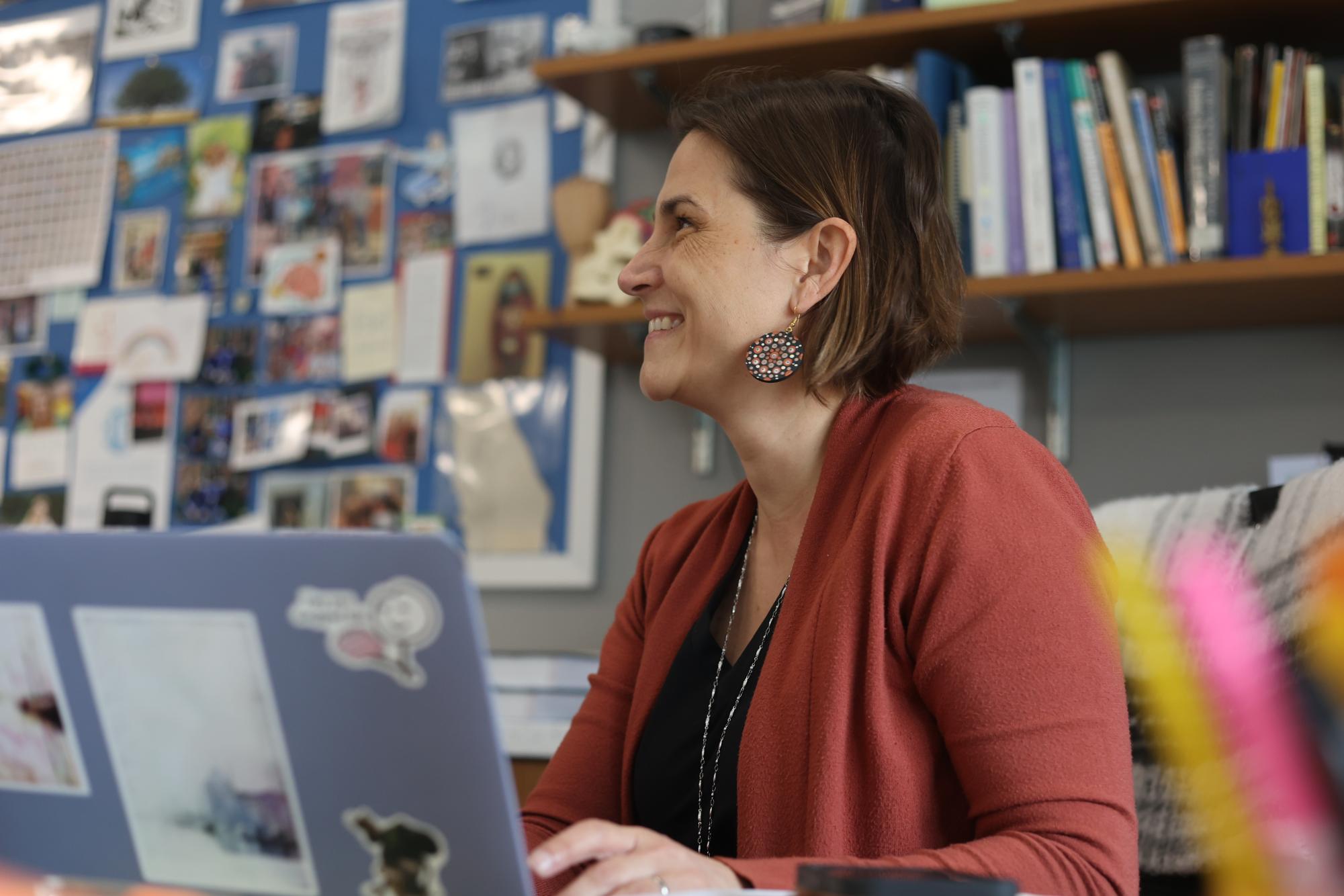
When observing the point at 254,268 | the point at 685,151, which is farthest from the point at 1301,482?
the point at 254,268

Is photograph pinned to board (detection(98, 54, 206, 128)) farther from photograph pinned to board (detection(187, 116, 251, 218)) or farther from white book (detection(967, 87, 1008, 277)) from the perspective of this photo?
white book (detection(967, 87, 1008, 277))

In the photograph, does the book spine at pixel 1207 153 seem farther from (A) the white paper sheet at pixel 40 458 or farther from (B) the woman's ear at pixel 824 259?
(A) the white paper sheet at pixel 40 458

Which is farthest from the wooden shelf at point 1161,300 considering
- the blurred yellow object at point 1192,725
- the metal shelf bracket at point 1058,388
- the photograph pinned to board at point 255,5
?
the blurred yellow object at point 1192,725

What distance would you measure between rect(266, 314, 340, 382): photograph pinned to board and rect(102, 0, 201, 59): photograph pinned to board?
589 millimetres

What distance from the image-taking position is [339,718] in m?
0.54

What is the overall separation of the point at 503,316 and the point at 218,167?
0.65m

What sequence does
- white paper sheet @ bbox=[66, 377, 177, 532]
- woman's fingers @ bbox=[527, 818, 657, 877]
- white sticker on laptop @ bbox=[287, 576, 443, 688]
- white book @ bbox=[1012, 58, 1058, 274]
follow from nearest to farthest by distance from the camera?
white sticker on laptop @ bbox=[287, 576, 443, 688] → woman's fingers @ bbox=[527, 818, 657, 877] → white book @ bbox=[1012, 58, 1058, 274] → white paper sheet @ bbox=[66, 377, 177, 532]

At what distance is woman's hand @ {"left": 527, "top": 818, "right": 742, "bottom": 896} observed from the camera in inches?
25.2

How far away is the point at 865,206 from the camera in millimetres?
1176

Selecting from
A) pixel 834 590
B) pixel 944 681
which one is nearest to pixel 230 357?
pixel 834 590

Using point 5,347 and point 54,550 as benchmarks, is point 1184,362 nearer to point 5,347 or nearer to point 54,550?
point 54,550

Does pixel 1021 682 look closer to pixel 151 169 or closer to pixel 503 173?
pixel 503 173

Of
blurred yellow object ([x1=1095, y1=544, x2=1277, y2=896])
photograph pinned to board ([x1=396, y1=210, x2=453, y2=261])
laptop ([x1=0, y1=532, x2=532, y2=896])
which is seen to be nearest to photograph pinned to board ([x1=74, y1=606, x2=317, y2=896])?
laptop ([x1=0, y1=532, x2=532, y2=896])

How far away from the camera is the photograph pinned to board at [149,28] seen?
95.7 inches
